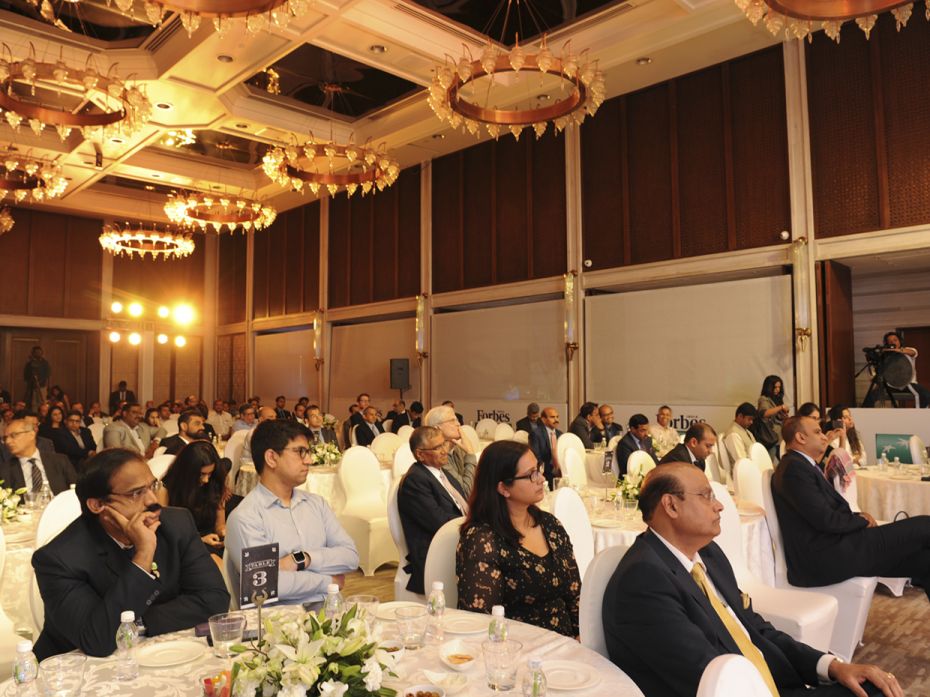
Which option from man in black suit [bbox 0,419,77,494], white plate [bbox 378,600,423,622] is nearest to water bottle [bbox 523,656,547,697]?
white plate [bbox 378,600,423,622]

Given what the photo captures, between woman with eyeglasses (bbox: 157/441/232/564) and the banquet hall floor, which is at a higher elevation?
woman with eyeglasses (bbox: 157/441/232/564)

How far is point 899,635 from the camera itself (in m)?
4.60

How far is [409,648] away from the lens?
212 cm

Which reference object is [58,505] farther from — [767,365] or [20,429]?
[767,365]

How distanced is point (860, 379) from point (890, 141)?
4.58m

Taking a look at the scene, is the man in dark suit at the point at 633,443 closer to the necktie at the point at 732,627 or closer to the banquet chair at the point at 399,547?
the banquet chair at the point at 399,547

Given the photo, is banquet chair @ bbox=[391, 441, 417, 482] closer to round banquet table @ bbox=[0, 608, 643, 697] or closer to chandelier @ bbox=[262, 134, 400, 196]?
round banquet table @ bbox=[0, 608, 643, 697]

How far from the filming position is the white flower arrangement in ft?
4.50

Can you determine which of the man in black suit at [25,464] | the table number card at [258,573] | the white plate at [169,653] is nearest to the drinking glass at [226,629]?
the table number card at [258,573]

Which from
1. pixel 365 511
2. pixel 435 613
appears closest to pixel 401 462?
pixel 365 511

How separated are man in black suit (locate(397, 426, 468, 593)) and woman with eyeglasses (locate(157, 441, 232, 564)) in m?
1.04

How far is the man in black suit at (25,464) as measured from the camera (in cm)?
504

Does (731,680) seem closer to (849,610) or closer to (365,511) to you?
(849,610)

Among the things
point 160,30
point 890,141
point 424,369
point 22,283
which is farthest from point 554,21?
point 22,283
